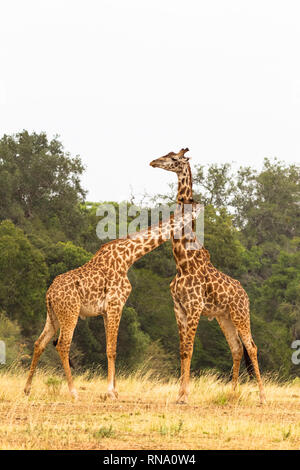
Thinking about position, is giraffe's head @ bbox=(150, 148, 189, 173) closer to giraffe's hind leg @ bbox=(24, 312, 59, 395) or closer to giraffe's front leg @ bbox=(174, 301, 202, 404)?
giraffe's front leg @ bbox=(174, 301, 202, 404)

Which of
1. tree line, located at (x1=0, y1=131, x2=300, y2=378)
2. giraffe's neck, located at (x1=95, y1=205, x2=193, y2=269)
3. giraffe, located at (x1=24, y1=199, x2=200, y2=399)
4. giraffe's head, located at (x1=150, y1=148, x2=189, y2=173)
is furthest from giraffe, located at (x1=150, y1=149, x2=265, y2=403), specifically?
tree line, located at (x1=0, y1=131, x2=300, y2=378)

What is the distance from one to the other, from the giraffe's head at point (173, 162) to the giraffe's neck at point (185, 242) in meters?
0.08

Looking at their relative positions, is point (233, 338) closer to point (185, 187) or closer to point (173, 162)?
point (185, 187)

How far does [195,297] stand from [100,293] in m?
1.51

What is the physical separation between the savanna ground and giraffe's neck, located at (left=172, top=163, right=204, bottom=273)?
2.14m

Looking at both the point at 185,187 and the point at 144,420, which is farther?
the point at 185,187

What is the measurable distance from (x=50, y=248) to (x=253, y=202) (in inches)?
1053

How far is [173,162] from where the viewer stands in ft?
44.2

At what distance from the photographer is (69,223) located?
1458 inches

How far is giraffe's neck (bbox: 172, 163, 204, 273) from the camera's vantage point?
12891 mm

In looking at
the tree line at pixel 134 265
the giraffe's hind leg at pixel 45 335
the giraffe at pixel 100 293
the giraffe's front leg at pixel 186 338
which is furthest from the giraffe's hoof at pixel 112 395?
the tree line at pixel 134 265

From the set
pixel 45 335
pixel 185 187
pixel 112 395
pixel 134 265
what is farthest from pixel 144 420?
pixel 134 265
